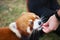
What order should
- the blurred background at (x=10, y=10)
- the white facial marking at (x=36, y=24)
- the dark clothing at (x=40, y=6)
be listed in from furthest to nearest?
the blurred background at (x=10, y=10), the dark clothing at (x=40, y=6), the white facial marking at (x=36, y=24)

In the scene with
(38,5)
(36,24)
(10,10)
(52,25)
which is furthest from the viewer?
(10,10)

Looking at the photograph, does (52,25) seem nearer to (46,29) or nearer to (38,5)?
(46,29)

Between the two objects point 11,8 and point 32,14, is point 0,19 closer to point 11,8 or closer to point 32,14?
point 11,8

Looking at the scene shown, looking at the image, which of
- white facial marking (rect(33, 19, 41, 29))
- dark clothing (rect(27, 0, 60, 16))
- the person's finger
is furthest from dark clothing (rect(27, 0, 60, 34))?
the person's finger

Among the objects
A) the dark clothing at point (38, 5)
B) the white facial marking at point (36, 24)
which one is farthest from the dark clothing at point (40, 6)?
the white facial marking at point (36, 24)

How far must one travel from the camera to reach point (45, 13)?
1399 millimetres

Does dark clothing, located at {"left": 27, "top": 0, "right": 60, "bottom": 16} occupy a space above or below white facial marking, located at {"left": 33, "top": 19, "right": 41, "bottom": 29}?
above

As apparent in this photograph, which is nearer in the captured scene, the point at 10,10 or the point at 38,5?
the point at 38,5

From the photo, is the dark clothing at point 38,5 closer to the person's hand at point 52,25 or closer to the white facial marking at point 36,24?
the white facial marking at point 36,24

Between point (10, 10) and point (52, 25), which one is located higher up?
point (52, 25)

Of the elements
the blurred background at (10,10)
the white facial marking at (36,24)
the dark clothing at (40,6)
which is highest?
the dark clothing at (40,6)

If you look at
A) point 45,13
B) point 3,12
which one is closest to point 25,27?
point 45,13

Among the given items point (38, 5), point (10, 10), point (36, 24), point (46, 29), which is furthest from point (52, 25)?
point (10, 10)

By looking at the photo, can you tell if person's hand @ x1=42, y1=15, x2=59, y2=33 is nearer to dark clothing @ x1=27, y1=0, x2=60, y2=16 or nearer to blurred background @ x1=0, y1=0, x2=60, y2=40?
dark clothing @ x1=27, y1=0, x2=60, y2=16
